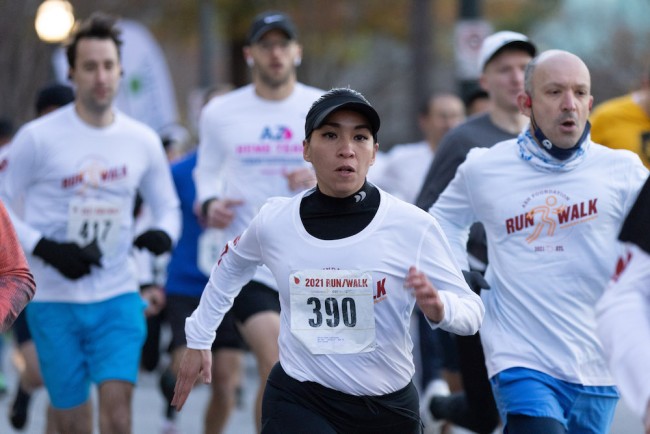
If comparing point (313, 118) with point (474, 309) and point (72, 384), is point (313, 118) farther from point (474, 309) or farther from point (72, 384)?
point (72, 384)

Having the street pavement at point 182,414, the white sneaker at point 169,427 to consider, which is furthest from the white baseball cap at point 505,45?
the white sneaker at point 169,427

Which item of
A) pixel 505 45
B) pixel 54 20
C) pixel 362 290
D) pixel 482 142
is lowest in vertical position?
pixel 362 290

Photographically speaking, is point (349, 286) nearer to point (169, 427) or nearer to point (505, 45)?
point (505, 45)

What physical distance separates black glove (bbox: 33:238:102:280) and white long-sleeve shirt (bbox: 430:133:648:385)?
2.57 m

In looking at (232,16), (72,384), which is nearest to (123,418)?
(72,384)

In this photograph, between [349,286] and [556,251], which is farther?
[556,251]

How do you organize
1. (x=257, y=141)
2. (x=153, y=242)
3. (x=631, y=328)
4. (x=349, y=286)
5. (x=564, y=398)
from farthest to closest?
(x=257, y=141) < (x=153, y=242) < (x=564, y=398) < (x=349, y=286) < (x=631, y=328)

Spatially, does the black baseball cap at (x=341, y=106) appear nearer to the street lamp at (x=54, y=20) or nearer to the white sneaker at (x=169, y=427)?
the white sneaker at (x=169, y=427)

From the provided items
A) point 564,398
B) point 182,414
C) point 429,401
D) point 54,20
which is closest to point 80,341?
point 429,401

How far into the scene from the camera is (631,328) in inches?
163

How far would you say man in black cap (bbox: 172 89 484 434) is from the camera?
18.1 ft

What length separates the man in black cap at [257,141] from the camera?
8625 millimetres

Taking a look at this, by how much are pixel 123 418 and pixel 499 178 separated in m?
2.58

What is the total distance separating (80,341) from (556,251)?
3098 millimetres
